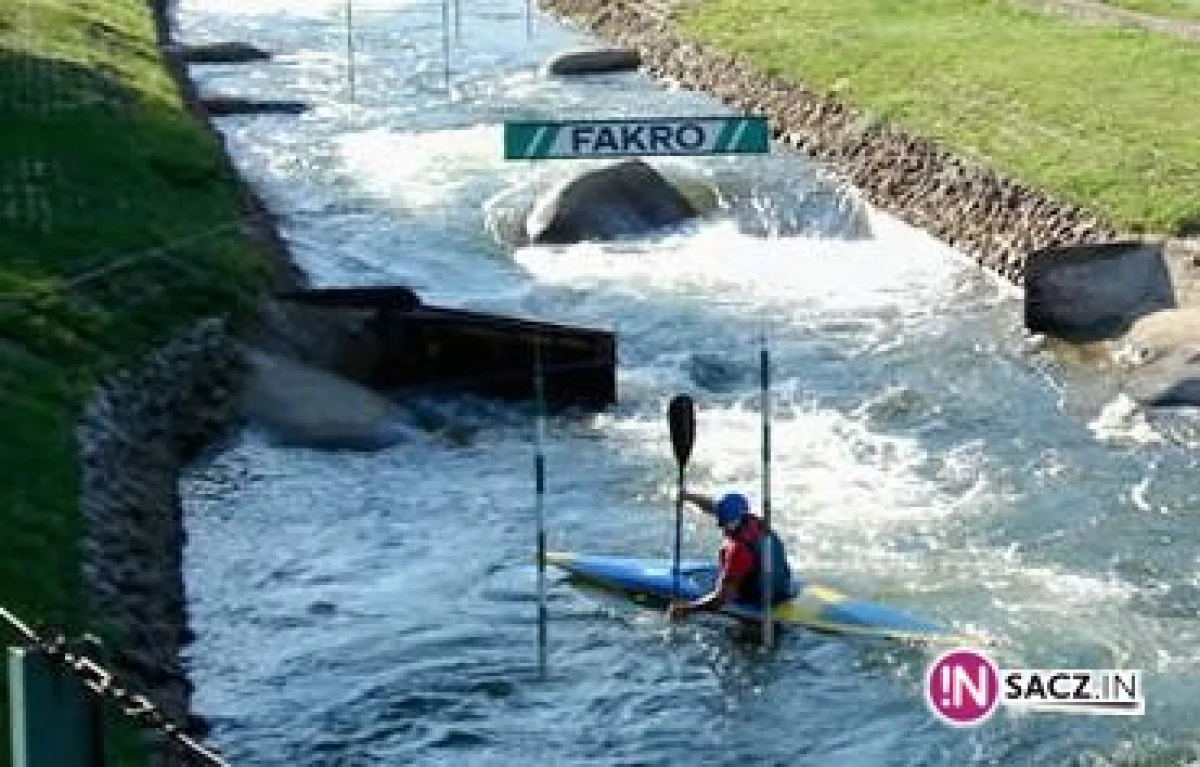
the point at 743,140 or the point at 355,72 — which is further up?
the point at 743,140

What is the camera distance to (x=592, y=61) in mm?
45500

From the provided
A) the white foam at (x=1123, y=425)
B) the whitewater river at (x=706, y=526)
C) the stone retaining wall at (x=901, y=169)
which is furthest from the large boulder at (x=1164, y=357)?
the stone retaining wall at (x=901, y=169)

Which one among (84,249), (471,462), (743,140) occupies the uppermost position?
(743,140)

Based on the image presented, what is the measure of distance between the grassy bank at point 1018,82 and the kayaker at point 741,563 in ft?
38.8

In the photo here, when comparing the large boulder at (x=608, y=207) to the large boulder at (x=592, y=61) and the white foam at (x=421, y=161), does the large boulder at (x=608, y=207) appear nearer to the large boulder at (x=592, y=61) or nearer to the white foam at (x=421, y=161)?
the white foam at (x=421, y=161)

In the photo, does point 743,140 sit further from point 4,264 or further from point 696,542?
point 4,264

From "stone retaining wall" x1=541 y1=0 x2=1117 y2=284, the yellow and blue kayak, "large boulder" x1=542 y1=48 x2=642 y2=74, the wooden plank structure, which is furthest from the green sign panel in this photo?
"large boulder" x1=542 y1=48 x2=642 y2=74

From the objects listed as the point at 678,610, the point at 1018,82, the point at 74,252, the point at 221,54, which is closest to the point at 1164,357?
the point at 678,610

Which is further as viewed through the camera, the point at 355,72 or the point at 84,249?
the point at 355,72

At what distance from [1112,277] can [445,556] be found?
10.2 m

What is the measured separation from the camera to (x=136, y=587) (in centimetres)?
1767

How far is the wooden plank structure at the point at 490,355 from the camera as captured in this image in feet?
82.6

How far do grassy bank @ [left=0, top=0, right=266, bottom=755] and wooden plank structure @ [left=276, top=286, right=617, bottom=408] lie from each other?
173 cm

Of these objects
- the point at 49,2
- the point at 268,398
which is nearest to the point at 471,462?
the point at 268,398
